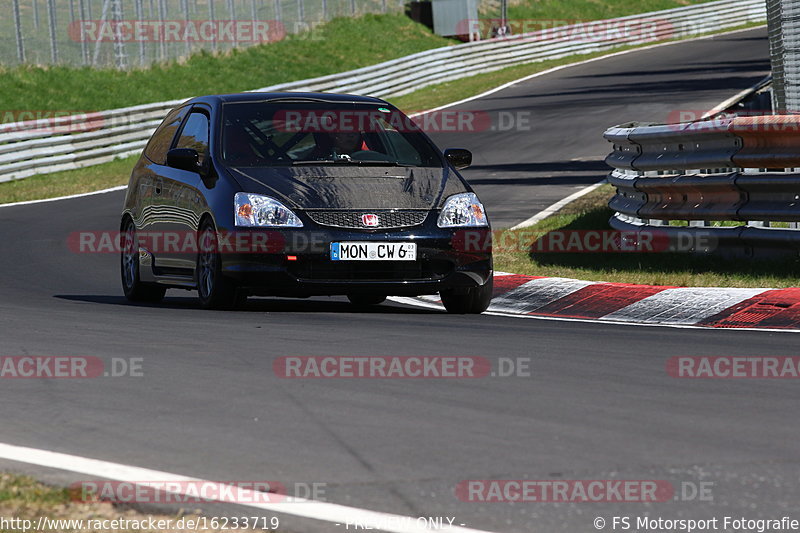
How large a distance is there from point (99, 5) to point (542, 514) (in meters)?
33.8

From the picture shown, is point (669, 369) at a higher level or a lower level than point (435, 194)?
lower

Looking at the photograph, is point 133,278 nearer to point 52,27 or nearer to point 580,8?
point 52,27

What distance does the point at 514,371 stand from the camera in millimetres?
6824

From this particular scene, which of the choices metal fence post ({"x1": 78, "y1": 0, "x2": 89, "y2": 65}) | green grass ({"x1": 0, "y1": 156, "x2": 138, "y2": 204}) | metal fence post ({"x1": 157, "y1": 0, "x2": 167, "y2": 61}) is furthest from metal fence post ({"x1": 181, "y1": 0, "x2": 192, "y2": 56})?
green grass ({"x1": 0, "y1": 156, "x2": 138, "y2": 204})

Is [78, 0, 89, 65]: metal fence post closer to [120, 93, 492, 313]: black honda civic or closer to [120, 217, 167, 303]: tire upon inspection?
[120, 217, 167, 303]: tire

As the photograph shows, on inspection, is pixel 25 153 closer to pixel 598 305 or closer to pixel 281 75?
pixel 281 75

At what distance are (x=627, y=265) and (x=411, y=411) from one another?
6254 millimetres

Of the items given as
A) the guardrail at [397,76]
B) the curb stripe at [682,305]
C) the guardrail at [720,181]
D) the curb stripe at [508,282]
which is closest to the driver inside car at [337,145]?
the curb stripe at [508,282]

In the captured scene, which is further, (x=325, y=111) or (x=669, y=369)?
(x=325, y=111)

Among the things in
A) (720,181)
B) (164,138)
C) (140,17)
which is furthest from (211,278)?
(140,17)

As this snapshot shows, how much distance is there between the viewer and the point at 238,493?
14.7 feet

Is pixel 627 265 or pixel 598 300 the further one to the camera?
pixel 627 265

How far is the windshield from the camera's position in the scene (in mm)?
10211

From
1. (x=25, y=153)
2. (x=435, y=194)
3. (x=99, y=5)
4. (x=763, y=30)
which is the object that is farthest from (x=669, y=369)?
(x=763, y=30)
